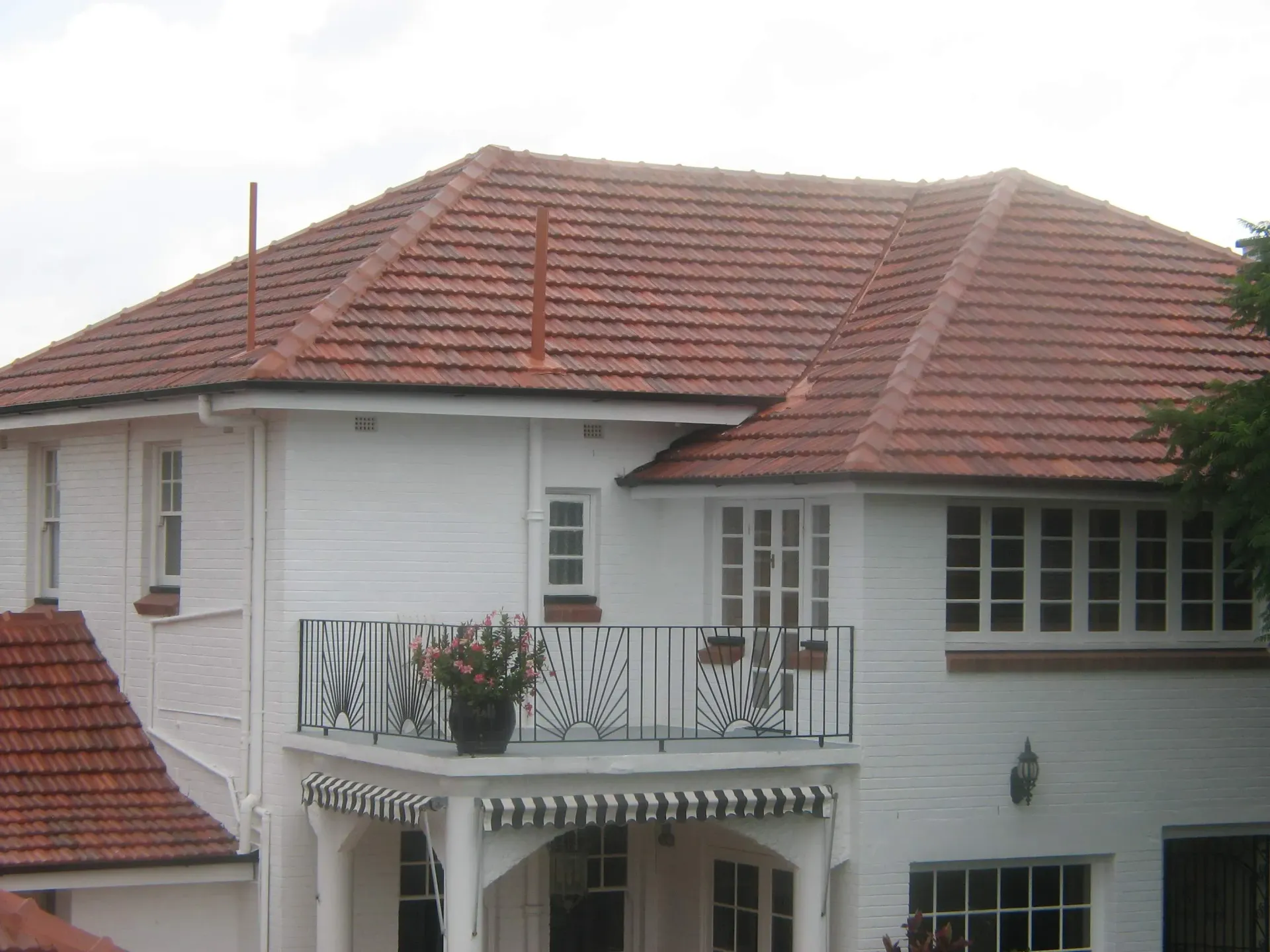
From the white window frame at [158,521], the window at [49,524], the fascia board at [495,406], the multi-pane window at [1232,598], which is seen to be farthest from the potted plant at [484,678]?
the window at [49,524]

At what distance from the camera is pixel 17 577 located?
2186cm

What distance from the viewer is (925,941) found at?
52.9 ft

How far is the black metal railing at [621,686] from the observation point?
16.8m

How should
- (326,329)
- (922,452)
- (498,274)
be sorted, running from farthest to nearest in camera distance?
(498,274)
(326,329)
(922,452)

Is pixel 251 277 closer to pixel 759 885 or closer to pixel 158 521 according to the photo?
pixel 158 521

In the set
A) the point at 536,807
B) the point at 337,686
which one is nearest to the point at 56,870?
the point at 337,686

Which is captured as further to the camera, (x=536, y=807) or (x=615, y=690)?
(x=615, y=690)

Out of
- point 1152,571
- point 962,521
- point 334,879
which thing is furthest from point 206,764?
point 1152,571

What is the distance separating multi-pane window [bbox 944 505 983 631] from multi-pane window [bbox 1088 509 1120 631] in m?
1.11

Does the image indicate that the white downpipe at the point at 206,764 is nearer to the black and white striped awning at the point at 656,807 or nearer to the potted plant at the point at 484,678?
the potted plant at the point at 484,678

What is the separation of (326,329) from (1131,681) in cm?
741

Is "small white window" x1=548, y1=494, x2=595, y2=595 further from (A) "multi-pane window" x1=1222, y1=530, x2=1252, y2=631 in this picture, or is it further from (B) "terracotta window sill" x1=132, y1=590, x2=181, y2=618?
(A) "multi-pane window" x1=1222, y1=530, x2=1252, y2=631

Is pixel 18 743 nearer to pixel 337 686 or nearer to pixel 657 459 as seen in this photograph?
pixel 337 686

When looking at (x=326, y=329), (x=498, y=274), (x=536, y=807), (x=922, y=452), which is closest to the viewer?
(x=536, y=807)
